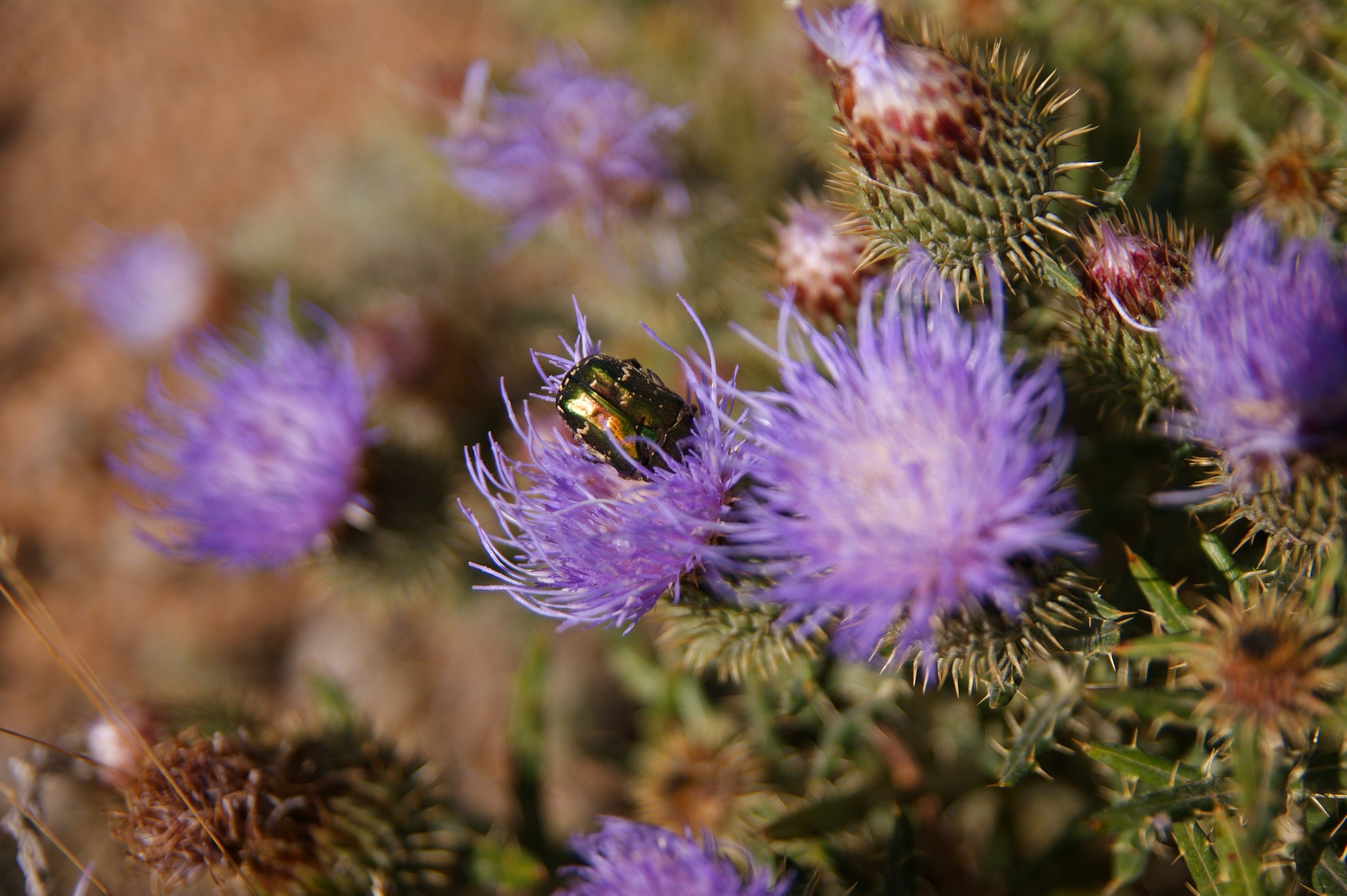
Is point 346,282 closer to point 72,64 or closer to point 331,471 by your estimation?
point 331,471

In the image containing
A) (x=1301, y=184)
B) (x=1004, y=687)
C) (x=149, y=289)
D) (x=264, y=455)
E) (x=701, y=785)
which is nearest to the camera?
(x=1004, y=687)

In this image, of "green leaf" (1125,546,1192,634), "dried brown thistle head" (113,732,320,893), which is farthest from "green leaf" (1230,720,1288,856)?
"dried brown thistle head" (113,732,320,893)

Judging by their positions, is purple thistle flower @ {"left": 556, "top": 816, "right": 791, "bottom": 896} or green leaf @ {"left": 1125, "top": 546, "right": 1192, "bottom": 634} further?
purple thistle flower @ {"left": 556, "top": 816, "right": 791, "bottom": 896}

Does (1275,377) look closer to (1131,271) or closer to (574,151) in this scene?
(1131,271)

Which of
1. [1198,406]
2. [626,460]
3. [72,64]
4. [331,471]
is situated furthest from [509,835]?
[72,64]

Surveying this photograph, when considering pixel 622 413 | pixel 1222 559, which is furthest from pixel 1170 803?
pixel 622 413

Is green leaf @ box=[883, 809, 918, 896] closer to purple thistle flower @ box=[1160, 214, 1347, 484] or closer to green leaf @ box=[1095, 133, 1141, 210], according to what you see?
purple thistle flower @ box=[1160, 214, 1347, 484]
